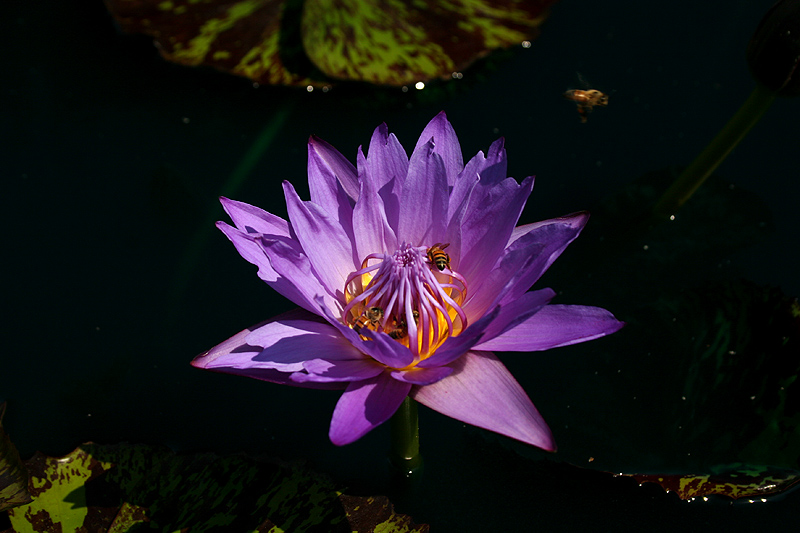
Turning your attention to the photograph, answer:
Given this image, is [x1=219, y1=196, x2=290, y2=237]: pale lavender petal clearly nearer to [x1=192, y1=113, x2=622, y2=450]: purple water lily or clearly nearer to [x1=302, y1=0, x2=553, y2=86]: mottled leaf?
[x1=192, y1=113, x2=622, y2=450]: purple water lily

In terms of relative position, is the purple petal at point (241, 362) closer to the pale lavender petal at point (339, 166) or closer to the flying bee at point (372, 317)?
the flying bee at point (372, 317)

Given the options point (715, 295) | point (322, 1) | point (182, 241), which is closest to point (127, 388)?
point (182, 241)

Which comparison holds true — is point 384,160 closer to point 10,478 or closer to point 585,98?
point 10,478

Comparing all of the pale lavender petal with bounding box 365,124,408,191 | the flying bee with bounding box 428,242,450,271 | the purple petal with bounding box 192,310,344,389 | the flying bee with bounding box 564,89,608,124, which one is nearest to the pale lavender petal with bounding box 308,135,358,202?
the pale lavender petal with bounding box 365,124,408,191

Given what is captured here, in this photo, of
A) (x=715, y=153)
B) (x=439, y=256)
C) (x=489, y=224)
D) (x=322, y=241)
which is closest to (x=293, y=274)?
(x=322, y=241)

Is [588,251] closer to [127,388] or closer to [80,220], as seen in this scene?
[127,388]

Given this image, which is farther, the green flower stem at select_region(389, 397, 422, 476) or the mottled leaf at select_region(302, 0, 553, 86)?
the mottled leaf at select_region(302, 0, 553, 86)
